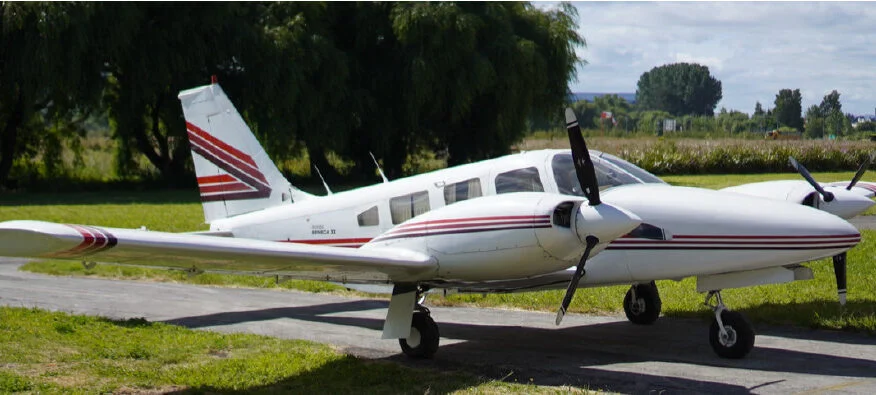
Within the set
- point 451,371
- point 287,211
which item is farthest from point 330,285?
point 451,371

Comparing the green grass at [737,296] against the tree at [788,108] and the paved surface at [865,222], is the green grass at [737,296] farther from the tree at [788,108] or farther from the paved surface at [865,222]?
the tree at [788,108]

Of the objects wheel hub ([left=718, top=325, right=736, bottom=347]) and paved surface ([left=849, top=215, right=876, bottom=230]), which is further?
paved surface ([left=849, top=215, right=876, bottom=230])

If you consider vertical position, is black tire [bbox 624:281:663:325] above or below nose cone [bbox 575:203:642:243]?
below

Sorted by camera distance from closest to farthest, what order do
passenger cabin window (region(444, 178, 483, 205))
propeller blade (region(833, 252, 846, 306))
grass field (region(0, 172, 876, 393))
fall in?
grass field (region(0, 172, 876, 393))
passenger cabin window (region(444, 178, 483, 205))
propeller blade (region(833, 252, 846, 306))

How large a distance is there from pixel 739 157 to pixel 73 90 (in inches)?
1111

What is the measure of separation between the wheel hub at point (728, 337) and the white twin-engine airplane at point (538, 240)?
11 millimetres

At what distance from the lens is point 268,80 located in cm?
3638

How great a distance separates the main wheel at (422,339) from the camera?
1039 centimetres

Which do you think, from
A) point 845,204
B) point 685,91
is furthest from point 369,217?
point 685,91

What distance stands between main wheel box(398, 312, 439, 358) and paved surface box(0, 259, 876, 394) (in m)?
0.15

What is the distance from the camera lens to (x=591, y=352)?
419 inches

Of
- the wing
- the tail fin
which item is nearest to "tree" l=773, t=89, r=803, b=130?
the tail fin

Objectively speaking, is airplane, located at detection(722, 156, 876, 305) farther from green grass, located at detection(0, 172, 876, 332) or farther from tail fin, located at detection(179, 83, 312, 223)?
tail fin, located at detection(179, 83, 312, 223)

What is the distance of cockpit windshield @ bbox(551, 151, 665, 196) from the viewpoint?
33.7ft
